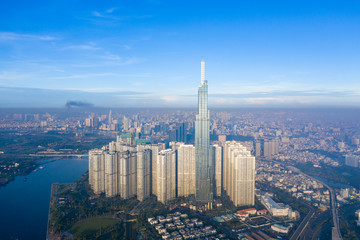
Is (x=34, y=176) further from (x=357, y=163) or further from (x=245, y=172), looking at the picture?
(x=357, y=163)

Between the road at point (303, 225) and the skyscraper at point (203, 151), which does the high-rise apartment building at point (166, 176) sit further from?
the road at point (303, 225)

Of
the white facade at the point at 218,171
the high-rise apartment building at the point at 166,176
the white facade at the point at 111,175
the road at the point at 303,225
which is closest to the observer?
the road at the point at 303,225

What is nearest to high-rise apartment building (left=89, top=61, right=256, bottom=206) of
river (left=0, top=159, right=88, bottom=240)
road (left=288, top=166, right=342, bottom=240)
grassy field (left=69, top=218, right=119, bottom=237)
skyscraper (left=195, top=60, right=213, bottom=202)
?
skyscraper (left=195, top=60, right=213, bottom=202)

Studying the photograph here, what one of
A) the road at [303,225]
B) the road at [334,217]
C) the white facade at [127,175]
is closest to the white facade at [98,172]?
the white facade at [127,175]

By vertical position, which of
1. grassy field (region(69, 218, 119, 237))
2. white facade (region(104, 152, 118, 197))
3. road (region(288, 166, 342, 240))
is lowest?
road (region(288, 166, 342, 240))

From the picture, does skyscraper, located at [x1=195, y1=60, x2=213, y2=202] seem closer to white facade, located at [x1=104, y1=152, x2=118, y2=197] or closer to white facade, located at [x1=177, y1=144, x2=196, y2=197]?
white facade, located at [x1=177, y1=144, x2=196, y2=197]

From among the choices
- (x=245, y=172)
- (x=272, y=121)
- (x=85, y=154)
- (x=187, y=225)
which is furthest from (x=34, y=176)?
(x=272, y=121)

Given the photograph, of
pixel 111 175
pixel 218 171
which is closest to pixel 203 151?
pixel 218 171
